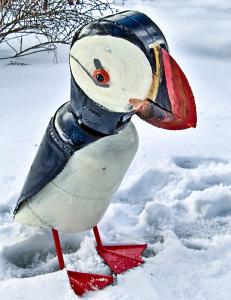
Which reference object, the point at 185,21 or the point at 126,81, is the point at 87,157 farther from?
the point at 185,21

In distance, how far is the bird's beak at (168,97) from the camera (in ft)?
3.79

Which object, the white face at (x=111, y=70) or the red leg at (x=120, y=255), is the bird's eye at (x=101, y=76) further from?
the red leg at (x=120, y=255)

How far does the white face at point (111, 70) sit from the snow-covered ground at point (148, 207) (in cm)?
45

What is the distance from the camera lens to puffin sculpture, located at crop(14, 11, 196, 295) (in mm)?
1146

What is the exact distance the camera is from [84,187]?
4.25ft

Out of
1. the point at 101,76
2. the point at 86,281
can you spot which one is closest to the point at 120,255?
the point at 86,281

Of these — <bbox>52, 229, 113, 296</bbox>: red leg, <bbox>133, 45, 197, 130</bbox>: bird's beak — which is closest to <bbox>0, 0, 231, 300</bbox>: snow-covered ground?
<bbox>52, 229, 113, 296</bbox>: red leg

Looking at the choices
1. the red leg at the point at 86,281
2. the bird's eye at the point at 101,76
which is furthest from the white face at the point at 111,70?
the red leg at the point at 86,281

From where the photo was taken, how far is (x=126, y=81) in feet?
3.76

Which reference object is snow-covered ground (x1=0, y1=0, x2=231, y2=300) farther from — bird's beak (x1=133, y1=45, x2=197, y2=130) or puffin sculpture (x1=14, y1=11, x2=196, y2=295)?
bird's beak (x1=133, y1=45, x2=197, y2=130)

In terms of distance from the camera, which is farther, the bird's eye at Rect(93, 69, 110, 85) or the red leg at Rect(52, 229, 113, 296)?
the red leg at Rect(52, 229, 113, 296)

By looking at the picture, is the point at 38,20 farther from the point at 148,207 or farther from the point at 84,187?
the point at 84,187

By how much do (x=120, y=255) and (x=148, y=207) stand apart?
248 millimetres

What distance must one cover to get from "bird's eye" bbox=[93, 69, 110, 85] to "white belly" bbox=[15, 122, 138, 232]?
0.16m
